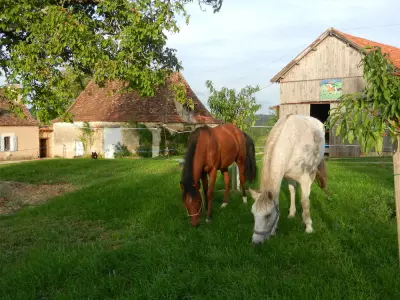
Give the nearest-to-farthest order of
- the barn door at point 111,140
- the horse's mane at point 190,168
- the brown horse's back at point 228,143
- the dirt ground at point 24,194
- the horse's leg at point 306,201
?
the horse's leg at point 306,201 < the horse's mane at point 190,168 < the brown horse's back at point 228,143 < the dirt ground at point 24,194 < the barn door at point 111,140

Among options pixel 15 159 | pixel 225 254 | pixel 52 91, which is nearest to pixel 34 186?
pixel 52 91

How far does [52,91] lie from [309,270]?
7630mm

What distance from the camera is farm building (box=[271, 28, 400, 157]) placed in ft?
69.7

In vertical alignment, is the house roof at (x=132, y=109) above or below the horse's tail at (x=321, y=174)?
above

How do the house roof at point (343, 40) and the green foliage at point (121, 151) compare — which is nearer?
the house roof at point (343, 40)

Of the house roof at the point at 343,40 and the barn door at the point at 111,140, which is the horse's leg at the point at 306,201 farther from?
the barn door at the point at 111,140

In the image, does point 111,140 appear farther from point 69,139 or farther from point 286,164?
point 286,164

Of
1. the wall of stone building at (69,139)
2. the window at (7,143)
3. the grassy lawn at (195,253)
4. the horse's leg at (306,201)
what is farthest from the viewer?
the window at (7,143)

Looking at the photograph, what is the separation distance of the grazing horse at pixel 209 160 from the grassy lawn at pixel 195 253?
0.46 m

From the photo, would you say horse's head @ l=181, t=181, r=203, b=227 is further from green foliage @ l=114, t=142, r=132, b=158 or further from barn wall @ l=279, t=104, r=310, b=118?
green foliage @ l=114, t=142, r=132, b=158

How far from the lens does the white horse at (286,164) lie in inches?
207

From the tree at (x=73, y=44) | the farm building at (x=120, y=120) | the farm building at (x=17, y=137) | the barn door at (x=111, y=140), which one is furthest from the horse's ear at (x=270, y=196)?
the farm building at (x=17, y=137)

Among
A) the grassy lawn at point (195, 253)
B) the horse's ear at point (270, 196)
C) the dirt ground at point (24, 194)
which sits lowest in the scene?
the dirt ground at point (24, 194)

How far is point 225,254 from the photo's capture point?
474 cm
